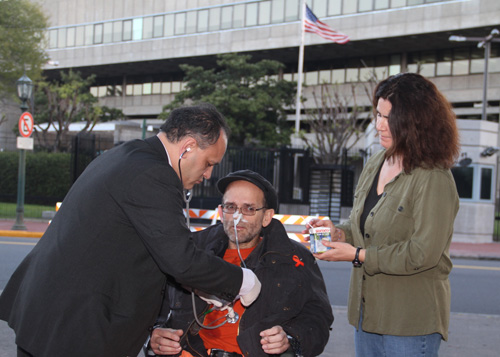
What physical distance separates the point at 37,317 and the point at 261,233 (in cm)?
180

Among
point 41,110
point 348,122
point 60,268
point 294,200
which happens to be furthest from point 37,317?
point 41,110

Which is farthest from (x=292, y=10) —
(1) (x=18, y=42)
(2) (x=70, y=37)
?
(2) (x=70, y=37)

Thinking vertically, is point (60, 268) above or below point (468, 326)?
above

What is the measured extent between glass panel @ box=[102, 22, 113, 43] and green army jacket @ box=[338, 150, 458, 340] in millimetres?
51096

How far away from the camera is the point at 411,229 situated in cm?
291

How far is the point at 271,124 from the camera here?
35688 mm

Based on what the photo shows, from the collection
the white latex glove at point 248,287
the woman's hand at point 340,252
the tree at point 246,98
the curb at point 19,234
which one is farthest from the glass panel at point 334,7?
the white latex glove at point 248,287

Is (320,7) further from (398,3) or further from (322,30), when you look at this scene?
(322,30)

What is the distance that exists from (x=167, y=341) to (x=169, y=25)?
47134 millimetres

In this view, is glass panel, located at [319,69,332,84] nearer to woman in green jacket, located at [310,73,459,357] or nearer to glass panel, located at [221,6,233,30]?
glass panel, located at [221,6,233,30]

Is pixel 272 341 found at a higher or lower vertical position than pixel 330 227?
lower

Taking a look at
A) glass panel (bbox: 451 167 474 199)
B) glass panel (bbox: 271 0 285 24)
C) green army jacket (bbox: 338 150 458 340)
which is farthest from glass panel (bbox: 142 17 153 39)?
green army jacket (bbox: 338 150 458 340)

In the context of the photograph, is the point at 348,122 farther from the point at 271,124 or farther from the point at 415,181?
the point at 415,181

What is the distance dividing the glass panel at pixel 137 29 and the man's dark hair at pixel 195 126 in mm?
48680
